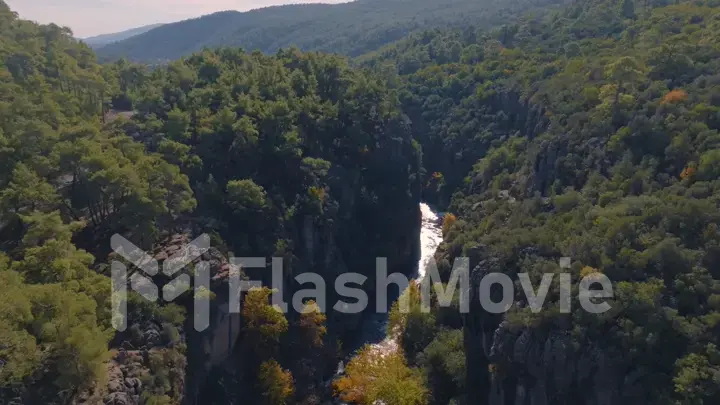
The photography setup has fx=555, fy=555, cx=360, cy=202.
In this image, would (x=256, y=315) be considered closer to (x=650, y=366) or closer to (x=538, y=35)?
(x=650, y=366)

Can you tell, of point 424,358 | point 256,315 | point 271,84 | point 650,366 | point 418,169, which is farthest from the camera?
point 418,169

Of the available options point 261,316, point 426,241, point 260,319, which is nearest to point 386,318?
point 426,241

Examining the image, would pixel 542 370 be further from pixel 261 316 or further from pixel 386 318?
pixel 386 318

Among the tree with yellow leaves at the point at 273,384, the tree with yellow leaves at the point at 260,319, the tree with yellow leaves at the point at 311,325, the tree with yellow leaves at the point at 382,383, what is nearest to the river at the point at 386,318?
the tree with yellow leaves at the point at 382,383

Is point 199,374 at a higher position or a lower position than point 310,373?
higher

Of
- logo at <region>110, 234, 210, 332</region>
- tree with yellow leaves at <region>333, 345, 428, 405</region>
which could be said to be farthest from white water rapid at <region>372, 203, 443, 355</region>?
logo at <region>110, 234, 210, 332</region>

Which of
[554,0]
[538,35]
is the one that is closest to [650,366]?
[538,35]
